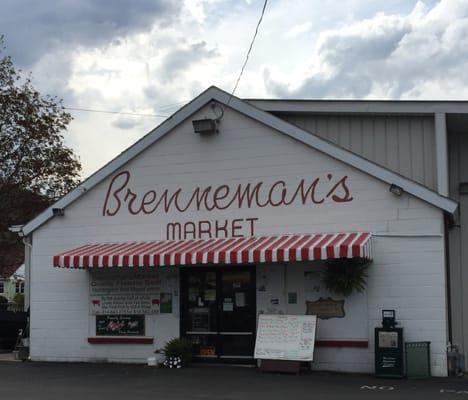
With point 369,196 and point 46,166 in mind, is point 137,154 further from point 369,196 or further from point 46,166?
point 46,166

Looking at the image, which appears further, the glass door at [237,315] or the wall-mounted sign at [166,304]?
the wall-mounted sign at [166,304]

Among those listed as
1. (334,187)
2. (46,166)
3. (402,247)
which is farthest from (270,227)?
(46,166)

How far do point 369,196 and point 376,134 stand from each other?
2604mm

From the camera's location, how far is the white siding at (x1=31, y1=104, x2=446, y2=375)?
13477 millimetres

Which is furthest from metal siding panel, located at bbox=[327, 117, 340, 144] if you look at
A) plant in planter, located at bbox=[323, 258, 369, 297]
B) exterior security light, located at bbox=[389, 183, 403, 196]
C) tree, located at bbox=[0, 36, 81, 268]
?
tree, located at bbox=[0, 36, 81, 268]

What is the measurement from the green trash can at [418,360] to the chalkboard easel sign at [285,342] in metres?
1.79

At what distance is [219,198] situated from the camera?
50.6 feet

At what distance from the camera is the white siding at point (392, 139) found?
15.7 meters

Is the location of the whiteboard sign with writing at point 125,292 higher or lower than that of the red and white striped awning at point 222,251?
lower

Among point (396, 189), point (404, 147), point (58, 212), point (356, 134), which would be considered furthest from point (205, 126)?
point (404, 147)

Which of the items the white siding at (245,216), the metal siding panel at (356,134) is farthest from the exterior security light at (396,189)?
the metal siding panel at (356,134)

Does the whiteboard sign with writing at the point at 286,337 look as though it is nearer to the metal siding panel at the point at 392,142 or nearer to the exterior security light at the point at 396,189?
the exterior security light at the point at 396,189

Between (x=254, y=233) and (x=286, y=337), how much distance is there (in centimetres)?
238

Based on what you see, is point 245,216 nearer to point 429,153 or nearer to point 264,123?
point 264,123
